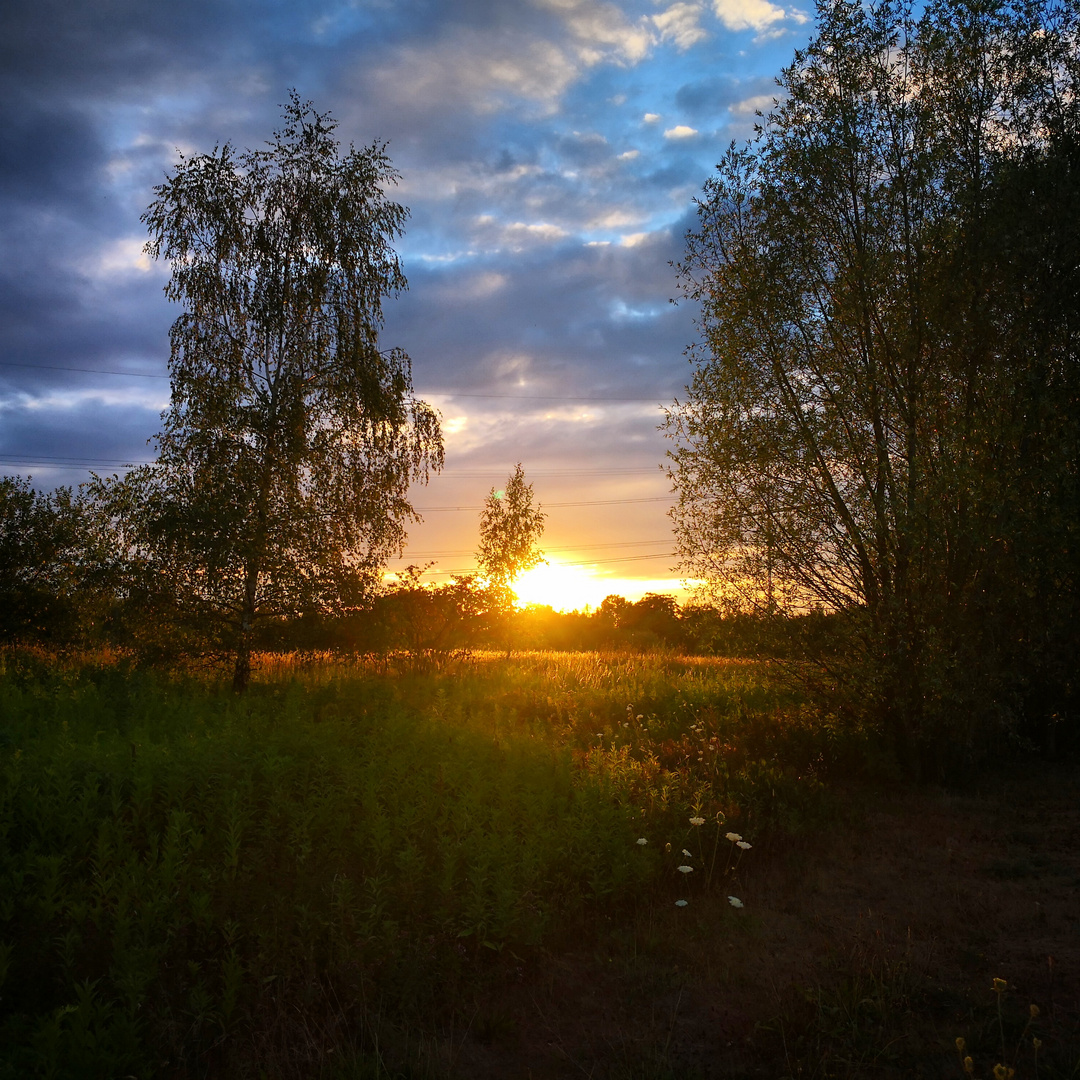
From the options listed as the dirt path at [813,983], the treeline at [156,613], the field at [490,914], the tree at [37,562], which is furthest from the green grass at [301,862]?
the tree at [37,562]

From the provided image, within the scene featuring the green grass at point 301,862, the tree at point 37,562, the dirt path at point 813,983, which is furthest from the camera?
the tree at point 37,562

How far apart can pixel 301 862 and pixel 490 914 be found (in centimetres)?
163

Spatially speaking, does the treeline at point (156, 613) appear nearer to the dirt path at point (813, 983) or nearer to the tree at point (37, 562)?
the tree at point (37, 562)

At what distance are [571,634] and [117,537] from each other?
41450mm

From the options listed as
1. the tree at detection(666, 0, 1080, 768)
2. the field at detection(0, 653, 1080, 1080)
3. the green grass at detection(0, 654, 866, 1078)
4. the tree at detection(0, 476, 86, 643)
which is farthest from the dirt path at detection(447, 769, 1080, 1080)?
the tree at detection(0, 476, 86, 643)

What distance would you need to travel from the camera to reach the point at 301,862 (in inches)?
234

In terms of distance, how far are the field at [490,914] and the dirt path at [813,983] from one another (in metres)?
0.03

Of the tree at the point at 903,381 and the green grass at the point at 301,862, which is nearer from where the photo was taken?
the green grass at the point at 301,862

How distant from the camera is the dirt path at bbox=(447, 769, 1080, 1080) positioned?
15.3 ft

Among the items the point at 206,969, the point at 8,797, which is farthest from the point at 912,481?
the point at 8,797

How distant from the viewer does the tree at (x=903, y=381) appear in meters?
10.9

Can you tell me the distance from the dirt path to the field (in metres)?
0.03

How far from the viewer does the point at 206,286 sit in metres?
15.7

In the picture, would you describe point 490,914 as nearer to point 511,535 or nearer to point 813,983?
point 813,983
